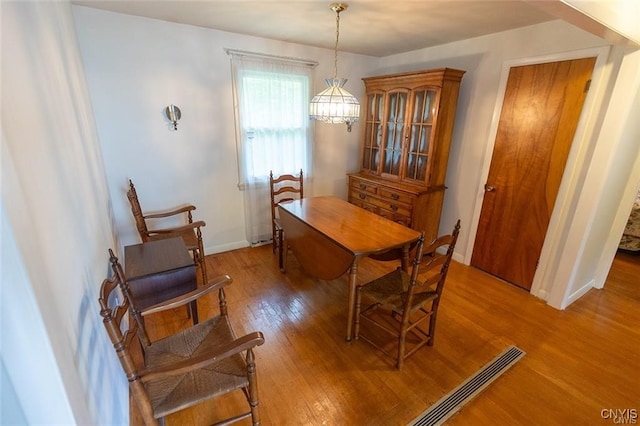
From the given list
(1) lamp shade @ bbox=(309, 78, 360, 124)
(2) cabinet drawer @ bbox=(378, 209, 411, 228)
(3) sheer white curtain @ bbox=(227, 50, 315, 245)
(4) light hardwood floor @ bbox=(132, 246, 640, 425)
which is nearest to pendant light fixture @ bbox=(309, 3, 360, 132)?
(1) lamp shade @ bbox=(309, 78, 360, 124)

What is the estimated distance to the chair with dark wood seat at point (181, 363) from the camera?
3.41 ft

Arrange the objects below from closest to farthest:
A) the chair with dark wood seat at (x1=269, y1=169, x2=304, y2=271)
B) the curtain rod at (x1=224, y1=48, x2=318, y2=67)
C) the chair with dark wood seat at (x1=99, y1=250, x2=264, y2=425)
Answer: the chair with dark wood seat at (x1=99, y1=250, x2=264, y2=425) < the curtain rod at (x1=224, y1=48, x2=318, y2=67) < the chair with dark wood seat at (x1=269, y1=169, x2=304, y2=271)

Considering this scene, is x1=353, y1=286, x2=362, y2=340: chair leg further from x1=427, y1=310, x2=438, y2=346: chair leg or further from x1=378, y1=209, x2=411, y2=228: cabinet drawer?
x1=378, y1=209, x2=411, y2=228: cabinet drawer

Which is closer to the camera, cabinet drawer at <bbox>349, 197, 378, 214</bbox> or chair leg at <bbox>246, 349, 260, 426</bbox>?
chair leg at <bbox>246, 349, 260, 426</bbox>

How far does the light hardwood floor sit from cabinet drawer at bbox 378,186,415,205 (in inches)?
36.7

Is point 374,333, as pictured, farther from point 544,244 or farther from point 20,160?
point 20,160

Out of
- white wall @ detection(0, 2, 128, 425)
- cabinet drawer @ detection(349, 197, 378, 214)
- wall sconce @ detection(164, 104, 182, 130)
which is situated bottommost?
cabinet drawer @ detection(349, 197, 378, 214)

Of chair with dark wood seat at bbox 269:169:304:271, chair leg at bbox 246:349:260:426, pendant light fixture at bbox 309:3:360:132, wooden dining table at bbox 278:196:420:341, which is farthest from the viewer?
chair with dark wood seat at bbox 269:169:304:271

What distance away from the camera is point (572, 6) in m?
1.28

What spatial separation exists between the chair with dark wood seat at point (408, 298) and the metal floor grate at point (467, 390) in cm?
31

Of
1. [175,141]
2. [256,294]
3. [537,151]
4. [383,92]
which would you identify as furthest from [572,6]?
[175,141]

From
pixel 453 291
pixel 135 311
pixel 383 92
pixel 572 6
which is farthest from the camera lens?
pixel 383 92

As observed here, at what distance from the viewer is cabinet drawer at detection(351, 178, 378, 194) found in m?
3.48

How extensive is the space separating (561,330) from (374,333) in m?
1.47
